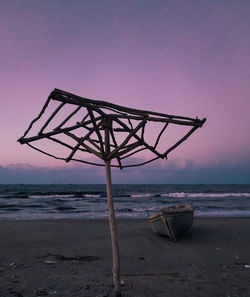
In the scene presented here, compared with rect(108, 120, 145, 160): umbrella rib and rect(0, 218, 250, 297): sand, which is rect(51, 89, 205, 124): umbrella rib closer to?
rect(108, 120, 145, 160): umbrella rib

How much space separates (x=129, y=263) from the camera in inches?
325

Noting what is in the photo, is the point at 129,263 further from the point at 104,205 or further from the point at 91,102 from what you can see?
the point at 104,205

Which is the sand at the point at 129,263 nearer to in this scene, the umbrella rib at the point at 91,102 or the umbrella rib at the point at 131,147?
the umbrella rib at the point at 131,147

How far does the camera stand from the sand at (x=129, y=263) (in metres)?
6.02

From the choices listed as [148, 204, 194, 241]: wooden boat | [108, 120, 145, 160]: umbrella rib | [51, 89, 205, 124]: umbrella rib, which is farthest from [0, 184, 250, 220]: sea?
[51, 89, 205, 124]: umbrella rib

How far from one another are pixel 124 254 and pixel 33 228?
7243mm

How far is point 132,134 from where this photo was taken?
4457 millimetres

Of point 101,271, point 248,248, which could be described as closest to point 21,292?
point 101,271

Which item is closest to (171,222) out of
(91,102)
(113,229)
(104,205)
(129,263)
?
(129,263)

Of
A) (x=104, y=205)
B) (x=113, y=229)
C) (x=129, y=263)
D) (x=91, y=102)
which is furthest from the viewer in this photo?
(x=104, y=205)

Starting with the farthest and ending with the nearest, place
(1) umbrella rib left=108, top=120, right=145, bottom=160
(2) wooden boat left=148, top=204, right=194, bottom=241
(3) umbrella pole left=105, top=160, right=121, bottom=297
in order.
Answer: (2) wooden boat left=148, top=204, right=194, bottom=241 → (3) umbrella pole left=105, top=160, right=121, bottom=297 → (1) umbrella rib left=108, top=120, right=145, bottom=160

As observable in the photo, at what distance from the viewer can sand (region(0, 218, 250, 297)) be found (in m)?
6.02

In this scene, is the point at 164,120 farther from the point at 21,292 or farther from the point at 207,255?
the point at 207,255

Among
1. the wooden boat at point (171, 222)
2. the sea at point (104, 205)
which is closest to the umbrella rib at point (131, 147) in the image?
the wooden boat at point (171, 222)
